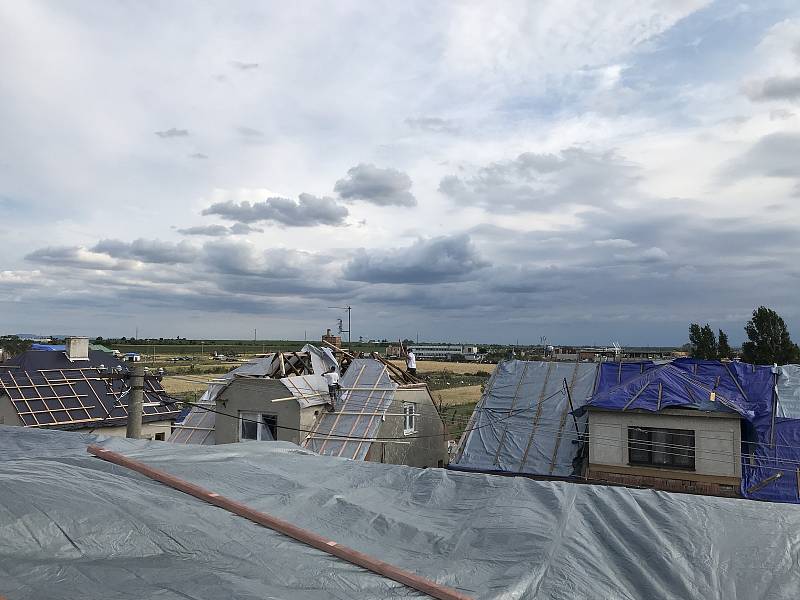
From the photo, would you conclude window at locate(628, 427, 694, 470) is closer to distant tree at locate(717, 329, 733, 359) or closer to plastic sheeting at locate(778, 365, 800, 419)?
plastic sheeting at locate(778, 365, 800, 419)

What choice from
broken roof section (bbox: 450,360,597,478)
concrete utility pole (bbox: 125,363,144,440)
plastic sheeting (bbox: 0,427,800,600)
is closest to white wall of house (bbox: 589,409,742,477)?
broken roof section (bbox: 450,360,597,478)

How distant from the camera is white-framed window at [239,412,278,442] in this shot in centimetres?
2241

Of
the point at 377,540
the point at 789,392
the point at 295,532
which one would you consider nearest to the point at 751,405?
the point at 789,392

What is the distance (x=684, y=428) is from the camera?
18.2 meters

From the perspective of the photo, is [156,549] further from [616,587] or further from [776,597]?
[776,597]

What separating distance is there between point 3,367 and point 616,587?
2981 centimetres

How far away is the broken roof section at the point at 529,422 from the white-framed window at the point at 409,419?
2.86 meters

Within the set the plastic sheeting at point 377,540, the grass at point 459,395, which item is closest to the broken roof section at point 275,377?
the plastic sheeting at point 377,540

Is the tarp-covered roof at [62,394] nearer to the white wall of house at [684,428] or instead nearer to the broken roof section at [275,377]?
the broken roof section at [275,377]

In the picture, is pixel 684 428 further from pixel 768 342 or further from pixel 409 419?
pixel 768 342

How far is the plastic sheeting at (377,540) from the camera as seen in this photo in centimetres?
461

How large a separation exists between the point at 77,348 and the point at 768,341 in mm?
58951

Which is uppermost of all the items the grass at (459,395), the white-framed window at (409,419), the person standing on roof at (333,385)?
the person standing on roof at (333,385)

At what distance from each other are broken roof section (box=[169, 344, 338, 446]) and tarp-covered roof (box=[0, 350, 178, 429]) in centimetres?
198
